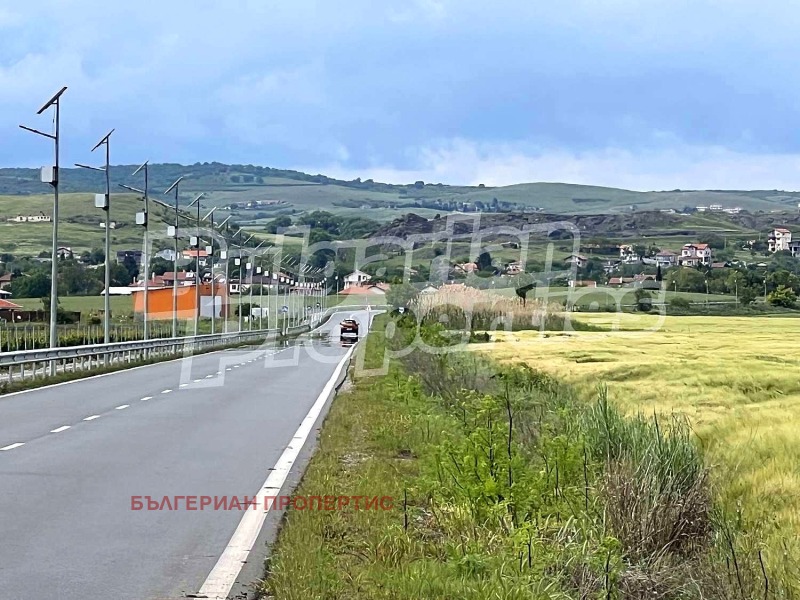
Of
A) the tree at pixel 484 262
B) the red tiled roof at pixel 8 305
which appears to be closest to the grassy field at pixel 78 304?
the red tiled roof at pixel 8 305

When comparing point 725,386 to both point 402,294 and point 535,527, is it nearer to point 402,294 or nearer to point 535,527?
point 535,527

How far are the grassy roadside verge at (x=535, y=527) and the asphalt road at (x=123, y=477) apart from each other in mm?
899

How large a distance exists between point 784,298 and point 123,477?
45502 mm

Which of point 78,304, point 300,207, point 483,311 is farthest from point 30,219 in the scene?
point 483,311

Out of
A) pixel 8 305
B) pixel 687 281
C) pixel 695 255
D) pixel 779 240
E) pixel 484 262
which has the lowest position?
pixel 8 305

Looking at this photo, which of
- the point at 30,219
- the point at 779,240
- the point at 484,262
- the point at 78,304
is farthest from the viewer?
the point at 30,219

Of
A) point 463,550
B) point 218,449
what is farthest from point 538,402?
point 463,550

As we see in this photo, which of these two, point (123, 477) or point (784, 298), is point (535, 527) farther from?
point (784, 298)

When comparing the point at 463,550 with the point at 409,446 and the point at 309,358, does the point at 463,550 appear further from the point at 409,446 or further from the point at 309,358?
the point at 309,358

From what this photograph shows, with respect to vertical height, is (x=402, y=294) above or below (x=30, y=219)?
below

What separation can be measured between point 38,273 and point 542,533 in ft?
286

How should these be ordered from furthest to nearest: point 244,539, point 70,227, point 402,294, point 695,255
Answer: point 70,227 → point 695,255 → point 402,294 → point 244,539

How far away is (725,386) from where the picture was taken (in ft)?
61.9

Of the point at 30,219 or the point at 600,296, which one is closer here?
the point at 600,296
